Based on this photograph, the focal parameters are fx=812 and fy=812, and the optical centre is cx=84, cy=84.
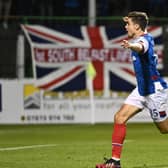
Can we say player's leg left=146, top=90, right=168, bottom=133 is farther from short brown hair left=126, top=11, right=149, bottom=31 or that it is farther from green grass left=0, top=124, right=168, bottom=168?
short brown hair left=126, top=11, right=149, bottom=31

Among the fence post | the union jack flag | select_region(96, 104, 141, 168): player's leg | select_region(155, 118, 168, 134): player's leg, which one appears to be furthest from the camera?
the union jack flag

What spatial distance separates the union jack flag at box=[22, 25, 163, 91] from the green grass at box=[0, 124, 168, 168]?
1.43 meters

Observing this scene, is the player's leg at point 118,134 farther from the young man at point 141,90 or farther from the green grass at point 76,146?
the green grass at point 76,146

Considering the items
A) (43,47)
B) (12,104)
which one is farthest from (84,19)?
(12,104)

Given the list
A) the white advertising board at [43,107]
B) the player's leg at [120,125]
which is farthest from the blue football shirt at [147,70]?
the white advertising board at [43,107]

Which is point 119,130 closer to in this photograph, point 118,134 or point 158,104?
point 118,134

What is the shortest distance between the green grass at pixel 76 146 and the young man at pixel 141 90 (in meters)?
0.67

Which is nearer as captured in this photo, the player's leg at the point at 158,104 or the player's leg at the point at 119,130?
the player's leg at the point at 119,130

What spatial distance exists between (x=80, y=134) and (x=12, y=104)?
3.70m

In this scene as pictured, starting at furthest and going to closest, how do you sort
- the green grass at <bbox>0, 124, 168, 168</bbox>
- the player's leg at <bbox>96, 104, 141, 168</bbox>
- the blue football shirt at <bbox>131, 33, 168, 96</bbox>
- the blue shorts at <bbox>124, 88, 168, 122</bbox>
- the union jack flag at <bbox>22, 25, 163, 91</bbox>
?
the union jack flag at <bbox>22, 25, 163, 91</bbox>
the green grass at <bbox>0, 124, 168, 168</bbox>
the blue shorts at <bbox>124, 88, 168, 122</bbox>
the blue football shirt at <bbox>131, 33, 168, 96</bbox>
the player's leg at <bbox>96, 104, 141, 168</bbox>

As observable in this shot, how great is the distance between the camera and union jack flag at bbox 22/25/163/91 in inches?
922

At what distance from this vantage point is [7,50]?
2345 cm

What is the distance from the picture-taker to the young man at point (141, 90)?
1150 cm

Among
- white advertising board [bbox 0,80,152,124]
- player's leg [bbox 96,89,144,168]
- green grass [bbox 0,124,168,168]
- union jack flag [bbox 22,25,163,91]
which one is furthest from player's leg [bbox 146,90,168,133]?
union jack flag [bbox 22,25,163,91]
